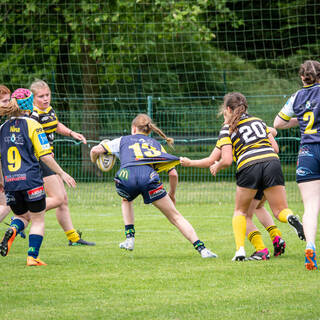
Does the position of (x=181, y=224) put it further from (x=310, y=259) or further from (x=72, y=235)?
(x=72, y=235)

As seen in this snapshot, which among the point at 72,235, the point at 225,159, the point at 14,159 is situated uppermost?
the point at 14,159

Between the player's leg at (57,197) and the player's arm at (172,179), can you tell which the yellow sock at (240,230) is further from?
the player's leg at (57,197)

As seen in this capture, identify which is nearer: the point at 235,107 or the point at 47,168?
the point at 235,107

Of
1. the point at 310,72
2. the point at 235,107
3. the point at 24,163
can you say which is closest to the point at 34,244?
the point at 24,163

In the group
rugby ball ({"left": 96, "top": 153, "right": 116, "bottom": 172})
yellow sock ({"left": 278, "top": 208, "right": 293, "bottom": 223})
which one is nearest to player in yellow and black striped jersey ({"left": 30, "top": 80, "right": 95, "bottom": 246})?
rugby ball ({"left": 96, "top": 153, "right": 116, "bottom": 172})

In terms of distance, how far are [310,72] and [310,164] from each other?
87 centimetres

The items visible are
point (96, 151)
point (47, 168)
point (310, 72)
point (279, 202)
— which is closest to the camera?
point (310, 72)

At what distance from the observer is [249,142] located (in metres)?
6.71

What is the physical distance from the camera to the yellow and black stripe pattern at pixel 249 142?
22.0 feet

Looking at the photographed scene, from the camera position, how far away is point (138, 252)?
7816mm

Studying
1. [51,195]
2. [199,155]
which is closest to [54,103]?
[199,155]

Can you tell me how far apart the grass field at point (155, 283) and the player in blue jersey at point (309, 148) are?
473 millimetres

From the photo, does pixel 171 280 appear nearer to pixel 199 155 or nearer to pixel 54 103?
pixel 199 155

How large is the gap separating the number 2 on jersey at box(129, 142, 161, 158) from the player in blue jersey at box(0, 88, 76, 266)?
912 mm
